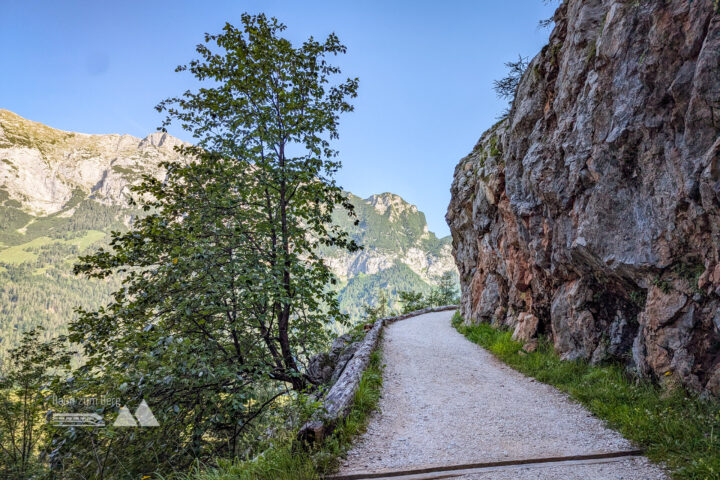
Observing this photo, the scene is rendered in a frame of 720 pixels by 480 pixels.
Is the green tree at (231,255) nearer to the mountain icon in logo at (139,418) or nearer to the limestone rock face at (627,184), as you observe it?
the mountain icon in logo at (139,418)

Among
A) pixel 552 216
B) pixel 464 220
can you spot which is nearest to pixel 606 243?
pixel 552 216

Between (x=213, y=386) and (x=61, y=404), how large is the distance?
2.10 meters

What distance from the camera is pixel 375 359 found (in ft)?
32.5

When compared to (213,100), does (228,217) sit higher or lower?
lower

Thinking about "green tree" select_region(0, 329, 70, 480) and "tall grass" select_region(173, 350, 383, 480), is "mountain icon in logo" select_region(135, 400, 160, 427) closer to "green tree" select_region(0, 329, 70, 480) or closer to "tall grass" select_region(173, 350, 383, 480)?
"tall grass" select_region(173, 350, 383, 480)

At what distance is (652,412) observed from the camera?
194 inches

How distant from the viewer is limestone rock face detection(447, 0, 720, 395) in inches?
190

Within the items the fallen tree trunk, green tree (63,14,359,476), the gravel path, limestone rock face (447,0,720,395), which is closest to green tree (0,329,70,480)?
green tree (63,14,359,476)

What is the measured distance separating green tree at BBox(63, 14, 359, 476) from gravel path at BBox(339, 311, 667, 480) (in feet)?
7.23

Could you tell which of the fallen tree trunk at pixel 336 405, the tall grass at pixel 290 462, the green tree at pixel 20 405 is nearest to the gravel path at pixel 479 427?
the tall grass at pixel 290 462

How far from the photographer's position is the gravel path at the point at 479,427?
14.4ft

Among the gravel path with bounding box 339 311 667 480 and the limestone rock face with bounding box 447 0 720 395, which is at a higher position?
the limestone rock face with bounding box 447 0 720 395

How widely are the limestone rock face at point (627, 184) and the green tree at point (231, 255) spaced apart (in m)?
5.55

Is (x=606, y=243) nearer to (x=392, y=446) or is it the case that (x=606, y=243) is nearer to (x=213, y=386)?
(x=392, y=446)
